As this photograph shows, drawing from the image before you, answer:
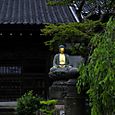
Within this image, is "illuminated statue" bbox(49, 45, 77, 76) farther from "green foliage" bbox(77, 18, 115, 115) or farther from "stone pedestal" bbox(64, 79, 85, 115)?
"green foliage" bbox(77, 18, 115, 115)

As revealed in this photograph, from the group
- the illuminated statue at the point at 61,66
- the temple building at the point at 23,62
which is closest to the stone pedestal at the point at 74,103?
the illuminated statue at the point at 61,66

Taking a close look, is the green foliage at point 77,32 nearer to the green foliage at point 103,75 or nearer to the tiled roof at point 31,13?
the tiled roof at point 31,13

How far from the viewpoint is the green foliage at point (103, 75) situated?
4.80 metres

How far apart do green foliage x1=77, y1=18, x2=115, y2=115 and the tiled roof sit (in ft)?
17.9

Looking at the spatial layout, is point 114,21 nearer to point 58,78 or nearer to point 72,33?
point 72,33

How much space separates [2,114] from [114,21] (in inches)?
254

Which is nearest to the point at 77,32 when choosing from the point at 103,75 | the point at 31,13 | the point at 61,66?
the point at 61,66

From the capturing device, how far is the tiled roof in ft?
35.2

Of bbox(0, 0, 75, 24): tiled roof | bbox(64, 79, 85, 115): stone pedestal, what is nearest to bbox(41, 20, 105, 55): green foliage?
bbox(64, 79, 85, 115): stone pedestal

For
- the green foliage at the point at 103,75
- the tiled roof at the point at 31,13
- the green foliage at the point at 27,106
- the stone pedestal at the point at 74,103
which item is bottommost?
the green foliage at the point at 27,106

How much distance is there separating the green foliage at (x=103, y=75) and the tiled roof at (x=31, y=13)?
17.9 feet

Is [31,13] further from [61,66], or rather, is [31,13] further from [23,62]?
[61,66]

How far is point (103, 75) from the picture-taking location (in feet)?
16.1

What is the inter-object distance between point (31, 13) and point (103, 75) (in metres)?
7.27
